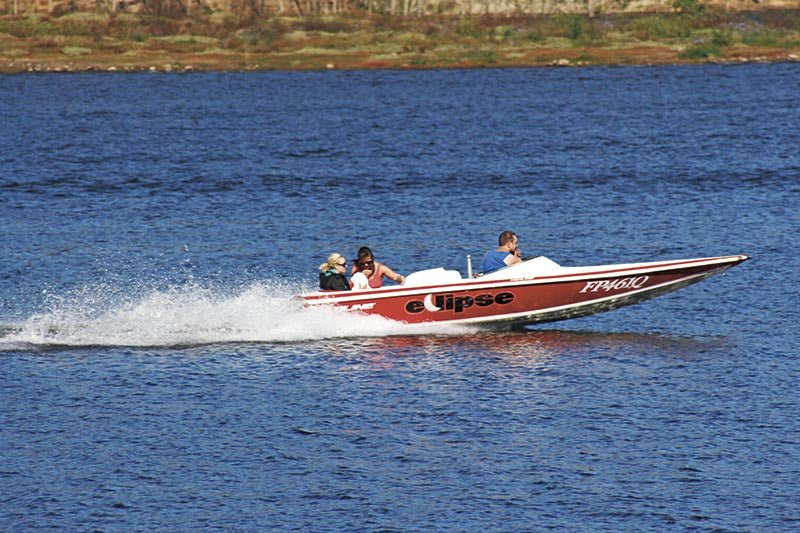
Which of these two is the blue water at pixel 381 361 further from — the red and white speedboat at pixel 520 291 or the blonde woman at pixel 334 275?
the blonde woman at pixel 334 275

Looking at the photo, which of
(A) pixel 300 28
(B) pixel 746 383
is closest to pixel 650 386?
(B) pixel 746 383

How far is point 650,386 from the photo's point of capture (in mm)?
22969

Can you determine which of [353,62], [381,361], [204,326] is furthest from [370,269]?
[353,62]

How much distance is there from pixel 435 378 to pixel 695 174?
2936 cm

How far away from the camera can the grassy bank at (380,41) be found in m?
106

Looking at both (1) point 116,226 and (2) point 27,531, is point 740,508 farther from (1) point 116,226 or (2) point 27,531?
(1) point 116,226

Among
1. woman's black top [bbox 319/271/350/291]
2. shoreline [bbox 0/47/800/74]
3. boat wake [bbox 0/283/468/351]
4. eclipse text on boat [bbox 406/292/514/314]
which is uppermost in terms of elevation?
woman's black top [bbox 319/271/350/291]

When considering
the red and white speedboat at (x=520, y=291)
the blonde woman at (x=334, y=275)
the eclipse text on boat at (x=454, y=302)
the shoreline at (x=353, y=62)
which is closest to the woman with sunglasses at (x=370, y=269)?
the blonde woman at (x=334, y=275)

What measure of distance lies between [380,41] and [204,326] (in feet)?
287

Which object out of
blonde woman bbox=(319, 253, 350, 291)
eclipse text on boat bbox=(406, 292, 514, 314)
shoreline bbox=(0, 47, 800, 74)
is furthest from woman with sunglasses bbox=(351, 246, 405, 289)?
shoreline bbox=(0, 47, 800, 74)

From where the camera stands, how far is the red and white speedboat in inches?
1032

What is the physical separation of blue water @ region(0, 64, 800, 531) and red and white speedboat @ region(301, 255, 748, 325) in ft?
1.34

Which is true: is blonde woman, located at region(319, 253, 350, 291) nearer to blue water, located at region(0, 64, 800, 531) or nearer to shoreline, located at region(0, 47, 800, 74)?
blue water, located at region(0, 64, 800, 531)

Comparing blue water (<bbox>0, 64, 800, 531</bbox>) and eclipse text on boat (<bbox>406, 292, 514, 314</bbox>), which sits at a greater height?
eclipse text on boat (<bbox>406, 292, 514, 314</bbox>)
